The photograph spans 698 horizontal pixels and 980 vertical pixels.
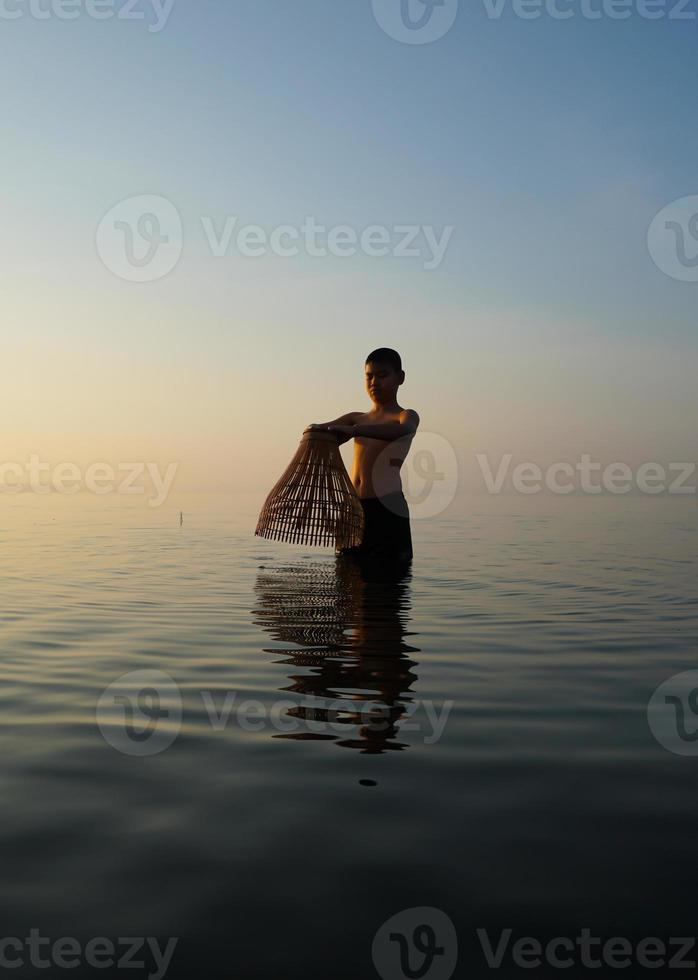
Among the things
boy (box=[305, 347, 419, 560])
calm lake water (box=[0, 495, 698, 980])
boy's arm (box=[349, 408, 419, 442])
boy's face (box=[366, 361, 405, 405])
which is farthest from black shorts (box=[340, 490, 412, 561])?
calm lake water (box=[0, 495, 698, 980])

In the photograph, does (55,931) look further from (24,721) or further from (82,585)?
(82,585)

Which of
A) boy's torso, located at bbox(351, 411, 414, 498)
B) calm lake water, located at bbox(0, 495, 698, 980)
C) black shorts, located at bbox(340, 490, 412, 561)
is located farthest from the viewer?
black shorts, located at bbox(340, 490, 412, 561)

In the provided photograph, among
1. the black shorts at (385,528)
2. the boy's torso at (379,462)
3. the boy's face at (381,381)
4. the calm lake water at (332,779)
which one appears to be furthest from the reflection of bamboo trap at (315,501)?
the calm lake water at (332,779)

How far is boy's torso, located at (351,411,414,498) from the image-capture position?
9.16 metres

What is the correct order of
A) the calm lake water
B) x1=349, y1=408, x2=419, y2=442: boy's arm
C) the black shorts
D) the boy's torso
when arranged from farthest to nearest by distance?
the black shorts < the boy's torso < x1=349, y1=408, x2=419, y2=442: boy's arm < the calm lake water

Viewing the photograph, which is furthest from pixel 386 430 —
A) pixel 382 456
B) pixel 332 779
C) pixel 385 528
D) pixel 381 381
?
pixel 332 779

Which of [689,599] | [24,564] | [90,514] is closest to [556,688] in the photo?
[689,599]

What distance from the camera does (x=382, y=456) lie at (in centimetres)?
923

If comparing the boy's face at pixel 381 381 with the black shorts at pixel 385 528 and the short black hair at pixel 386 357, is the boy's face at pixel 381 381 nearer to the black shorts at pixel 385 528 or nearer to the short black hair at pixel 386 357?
the short black hair at pixel 386 357

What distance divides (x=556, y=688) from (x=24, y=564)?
8368 mm

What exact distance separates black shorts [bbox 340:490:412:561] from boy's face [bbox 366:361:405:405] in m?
1.03

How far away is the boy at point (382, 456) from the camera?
916 centimetres

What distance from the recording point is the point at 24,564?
11055 millimetres

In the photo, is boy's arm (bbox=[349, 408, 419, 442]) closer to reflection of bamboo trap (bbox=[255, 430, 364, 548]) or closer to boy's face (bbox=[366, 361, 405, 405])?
reflection of bamboo trap (bbox=[255, 430, 364, 548])
